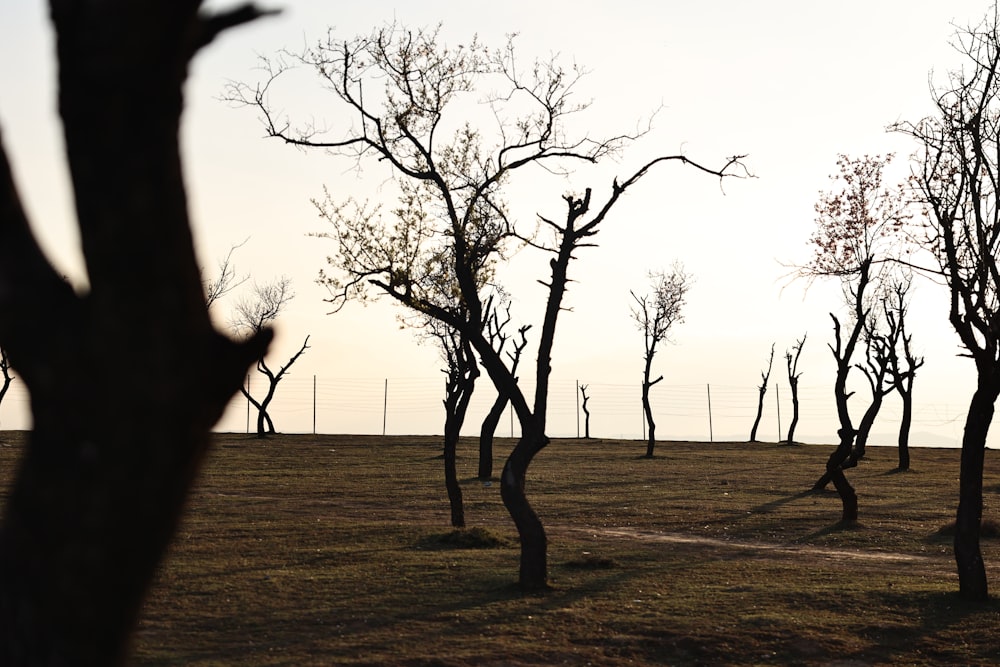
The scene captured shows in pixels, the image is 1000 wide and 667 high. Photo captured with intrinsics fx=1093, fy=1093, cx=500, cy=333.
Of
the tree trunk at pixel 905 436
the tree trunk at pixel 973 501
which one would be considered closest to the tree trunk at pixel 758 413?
the tree trunk at pixel 905 436

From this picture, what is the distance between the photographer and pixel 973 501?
15.9 meters

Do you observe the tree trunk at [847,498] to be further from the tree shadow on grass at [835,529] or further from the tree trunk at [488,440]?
the tree trunk at [488,440]

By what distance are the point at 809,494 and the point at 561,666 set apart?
969 inches

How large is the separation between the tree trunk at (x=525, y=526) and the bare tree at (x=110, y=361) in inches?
489

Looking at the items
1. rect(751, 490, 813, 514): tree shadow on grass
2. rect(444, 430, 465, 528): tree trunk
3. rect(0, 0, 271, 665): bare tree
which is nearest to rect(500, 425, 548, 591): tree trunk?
rect(444, 430, 465, 528): tree trunk

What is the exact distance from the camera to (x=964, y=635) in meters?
13.8

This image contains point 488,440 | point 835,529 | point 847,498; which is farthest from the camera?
point 488,440

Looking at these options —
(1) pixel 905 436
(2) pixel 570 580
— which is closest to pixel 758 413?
(1) pixel 905 436

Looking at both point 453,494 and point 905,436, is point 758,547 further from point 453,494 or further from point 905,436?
point 905,436

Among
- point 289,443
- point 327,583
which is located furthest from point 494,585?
point 289,443

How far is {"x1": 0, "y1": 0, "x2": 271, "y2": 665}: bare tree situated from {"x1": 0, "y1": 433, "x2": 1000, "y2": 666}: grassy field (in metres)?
8.35

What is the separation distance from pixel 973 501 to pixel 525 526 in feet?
21.4

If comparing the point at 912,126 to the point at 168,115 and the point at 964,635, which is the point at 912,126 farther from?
the point at 168,115

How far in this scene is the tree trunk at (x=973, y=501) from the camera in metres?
15.8
